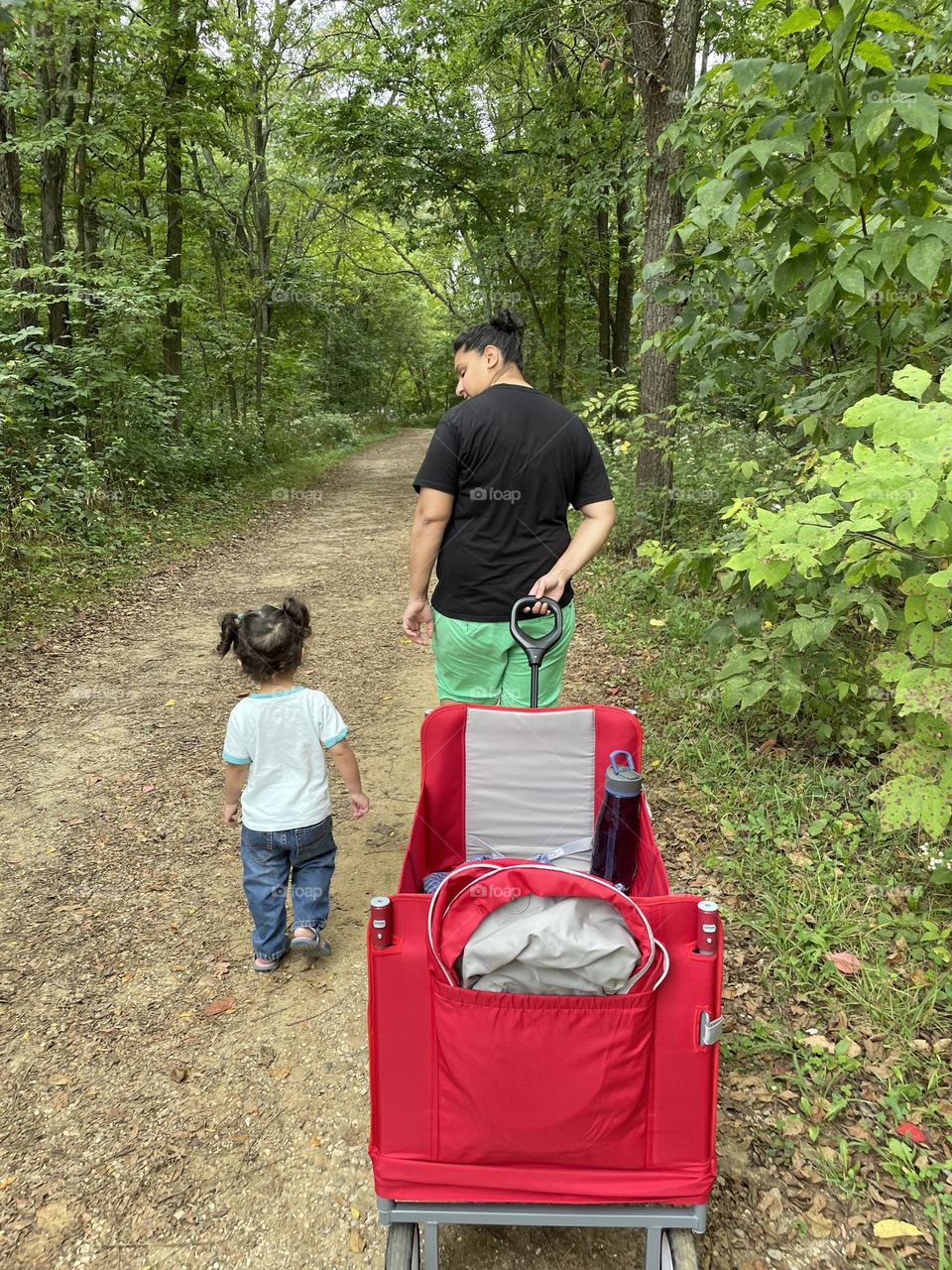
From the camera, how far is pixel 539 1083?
67.8 inches

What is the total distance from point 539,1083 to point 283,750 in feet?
Answer: 5.15

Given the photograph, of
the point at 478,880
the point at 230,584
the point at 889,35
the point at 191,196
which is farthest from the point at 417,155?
the point at 478,880

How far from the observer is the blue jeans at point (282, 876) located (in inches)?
118

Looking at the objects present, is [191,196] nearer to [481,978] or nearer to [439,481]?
[439,481]

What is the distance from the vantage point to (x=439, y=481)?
2924mm

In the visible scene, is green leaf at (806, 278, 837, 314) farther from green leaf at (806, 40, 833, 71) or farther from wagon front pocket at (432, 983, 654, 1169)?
wagon front pocket at (432, 983, 654, 1169)

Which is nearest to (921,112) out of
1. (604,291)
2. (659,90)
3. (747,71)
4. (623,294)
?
(747,71)

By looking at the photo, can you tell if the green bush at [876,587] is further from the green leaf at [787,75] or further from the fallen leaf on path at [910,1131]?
the green leaf at [787,75]

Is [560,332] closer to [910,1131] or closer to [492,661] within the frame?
[492,661]

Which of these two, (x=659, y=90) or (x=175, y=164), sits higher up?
(x=175, y=164)

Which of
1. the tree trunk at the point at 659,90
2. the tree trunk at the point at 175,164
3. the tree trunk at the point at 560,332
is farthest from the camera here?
the tree trunk at the point at 560,332

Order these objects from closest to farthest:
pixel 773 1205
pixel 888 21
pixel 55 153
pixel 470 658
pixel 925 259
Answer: pixel 773 1205
pixel 888 21
pixel 925 259
pixel 470 658
pixel 55 153

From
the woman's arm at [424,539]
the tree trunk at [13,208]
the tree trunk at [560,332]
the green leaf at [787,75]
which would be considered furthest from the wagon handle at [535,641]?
the tree trunk at [560,332]

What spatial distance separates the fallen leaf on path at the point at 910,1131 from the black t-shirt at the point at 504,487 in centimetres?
190
